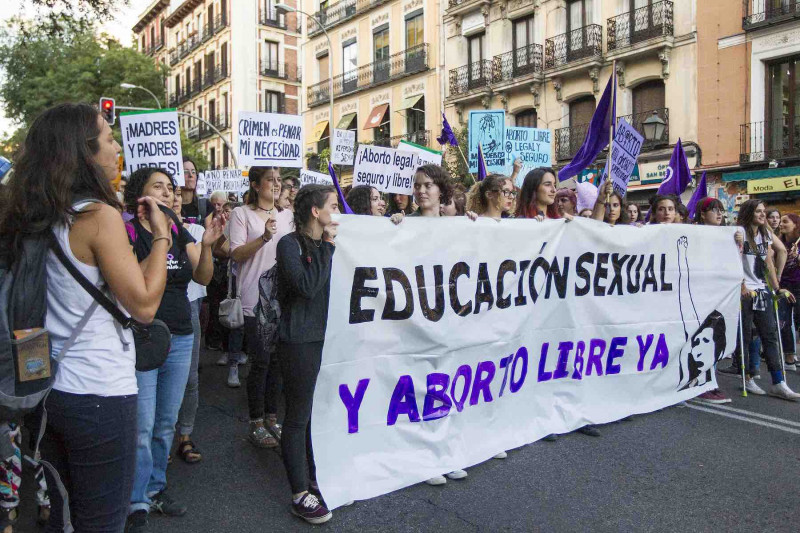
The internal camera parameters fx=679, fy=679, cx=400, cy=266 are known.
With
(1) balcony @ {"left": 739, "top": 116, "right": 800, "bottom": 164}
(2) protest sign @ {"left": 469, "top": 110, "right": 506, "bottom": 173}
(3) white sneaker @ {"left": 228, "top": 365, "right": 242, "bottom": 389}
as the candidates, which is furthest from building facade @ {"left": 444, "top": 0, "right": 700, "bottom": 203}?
(3) white sneaker @ {"left": 228, "top": 365, "right": 242, "bottom": 389}

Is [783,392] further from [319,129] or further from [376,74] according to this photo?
[319,129]

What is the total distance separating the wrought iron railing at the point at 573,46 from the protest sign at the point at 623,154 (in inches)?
629

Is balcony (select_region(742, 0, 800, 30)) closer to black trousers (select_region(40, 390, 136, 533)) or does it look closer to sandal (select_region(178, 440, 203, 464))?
sandal (select_region(178, 440, 203, 464))

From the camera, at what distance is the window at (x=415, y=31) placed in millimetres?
28375

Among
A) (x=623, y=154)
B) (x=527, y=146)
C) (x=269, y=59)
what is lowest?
(x=623, y=154)

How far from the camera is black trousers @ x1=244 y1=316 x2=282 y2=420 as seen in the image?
4.47 meters

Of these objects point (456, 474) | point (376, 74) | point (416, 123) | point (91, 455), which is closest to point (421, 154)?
point (456, 474)

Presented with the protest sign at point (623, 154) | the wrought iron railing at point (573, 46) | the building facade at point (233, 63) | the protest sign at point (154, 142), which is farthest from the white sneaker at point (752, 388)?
the building facade at point (233, 63)

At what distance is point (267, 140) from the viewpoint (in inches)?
223

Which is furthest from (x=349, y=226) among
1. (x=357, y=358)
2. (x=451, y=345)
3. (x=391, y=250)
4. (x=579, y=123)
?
(x=579, y=123)

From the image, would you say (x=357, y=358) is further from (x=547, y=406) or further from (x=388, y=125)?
(x=388, y=125)

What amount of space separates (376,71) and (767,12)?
56.1 feet

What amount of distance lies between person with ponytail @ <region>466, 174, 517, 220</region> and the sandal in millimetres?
2425

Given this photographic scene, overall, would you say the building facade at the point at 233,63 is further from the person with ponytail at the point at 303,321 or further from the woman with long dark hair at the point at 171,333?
the person with ponytail at the point at 303,321
